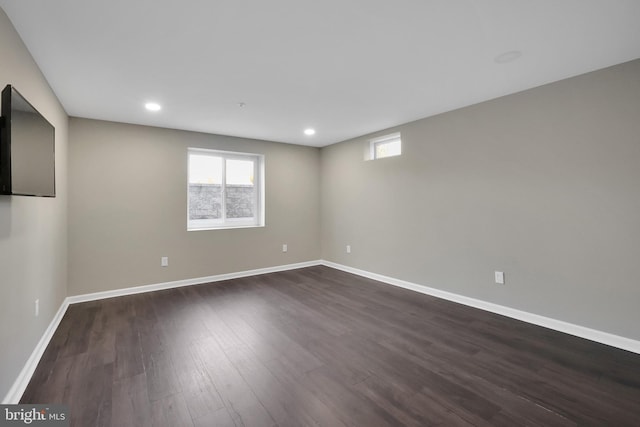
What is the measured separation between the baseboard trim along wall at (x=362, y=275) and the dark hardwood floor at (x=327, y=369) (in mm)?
86

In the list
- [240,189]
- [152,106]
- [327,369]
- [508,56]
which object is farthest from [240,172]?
[508,56]

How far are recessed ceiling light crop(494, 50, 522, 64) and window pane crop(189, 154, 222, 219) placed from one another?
401 centimetres

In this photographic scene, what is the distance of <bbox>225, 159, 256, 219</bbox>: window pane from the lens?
15.9 ft

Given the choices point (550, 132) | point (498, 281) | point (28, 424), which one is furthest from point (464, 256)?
point (28, 424)

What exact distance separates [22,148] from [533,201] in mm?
4133

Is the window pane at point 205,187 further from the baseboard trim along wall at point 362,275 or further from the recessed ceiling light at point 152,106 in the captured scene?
A: the recessed ceiling light at point 152,106

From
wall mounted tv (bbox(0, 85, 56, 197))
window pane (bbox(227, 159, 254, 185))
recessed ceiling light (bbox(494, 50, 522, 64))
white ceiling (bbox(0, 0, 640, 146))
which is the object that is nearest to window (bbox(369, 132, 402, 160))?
white ceiling (bbox(0, 0, 640, 146))

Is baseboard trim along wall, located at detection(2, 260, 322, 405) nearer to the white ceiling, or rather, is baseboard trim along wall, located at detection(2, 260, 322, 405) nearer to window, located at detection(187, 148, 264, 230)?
window, located at detection(187, 148, 264, 230)

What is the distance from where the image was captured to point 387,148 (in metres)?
4.52

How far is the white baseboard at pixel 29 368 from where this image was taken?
Result: 1681 mm

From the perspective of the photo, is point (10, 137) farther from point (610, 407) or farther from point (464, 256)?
point (464, 256)

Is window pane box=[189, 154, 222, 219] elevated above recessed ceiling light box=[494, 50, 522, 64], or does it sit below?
below

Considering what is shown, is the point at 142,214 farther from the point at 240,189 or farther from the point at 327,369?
the point at 327,369

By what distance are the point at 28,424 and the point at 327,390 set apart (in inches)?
64.0
